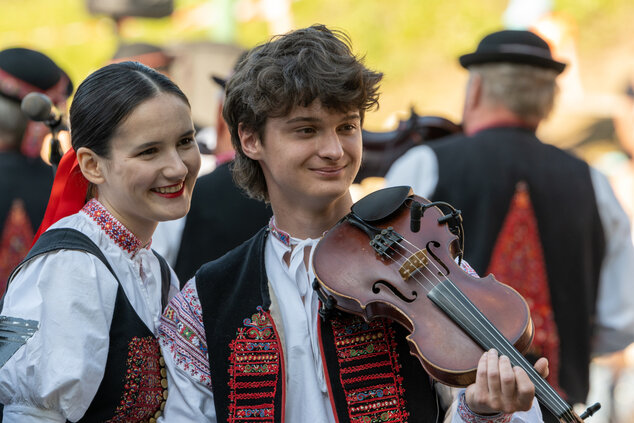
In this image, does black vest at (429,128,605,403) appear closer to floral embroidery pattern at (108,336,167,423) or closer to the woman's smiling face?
the woman's smiling face

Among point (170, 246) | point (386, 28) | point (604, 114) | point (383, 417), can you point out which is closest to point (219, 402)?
point (383, 417)

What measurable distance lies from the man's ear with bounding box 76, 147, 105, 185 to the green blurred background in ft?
27.6

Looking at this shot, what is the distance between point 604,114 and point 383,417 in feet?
31.6

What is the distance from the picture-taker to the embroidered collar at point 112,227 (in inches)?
85.0

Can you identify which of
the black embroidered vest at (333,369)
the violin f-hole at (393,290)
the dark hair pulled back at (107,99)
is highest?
the dark hair pulled back at (107,99)

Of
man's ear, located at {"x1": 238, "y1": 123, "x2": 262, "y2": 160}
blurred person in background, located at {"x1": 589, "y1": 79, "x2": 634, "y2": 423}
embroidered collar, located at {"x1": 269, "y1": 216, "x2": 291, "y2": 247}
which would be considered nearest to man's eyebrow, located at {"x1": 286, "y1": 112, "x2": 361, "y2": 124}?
man's ear, located at {"x1": 238, "y1": 123, "x2": 262, "y2": 160}

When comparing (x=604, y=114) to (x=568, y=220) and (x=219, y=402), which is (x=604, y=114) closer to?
(x=568, y=220)

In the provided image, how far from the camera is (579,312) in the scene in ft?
11.7

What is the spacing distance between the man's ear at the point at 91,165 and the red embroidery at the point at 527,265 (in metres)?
1.79

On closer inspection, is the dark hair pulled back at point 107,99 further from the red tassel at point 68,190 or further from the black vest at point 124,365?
the black vest at point 124,365

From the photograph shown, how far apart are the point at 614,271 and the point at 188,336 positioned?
7.22 ft

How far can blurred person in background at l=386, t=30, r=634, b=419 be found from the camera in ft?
11.4

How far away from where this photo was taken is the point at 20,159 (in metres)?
3.80

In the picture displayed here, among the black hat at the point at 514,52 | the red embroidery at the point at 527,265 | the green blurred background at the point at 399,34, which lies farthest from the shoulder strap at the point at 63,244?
the green blurred background at the point at 399,34
